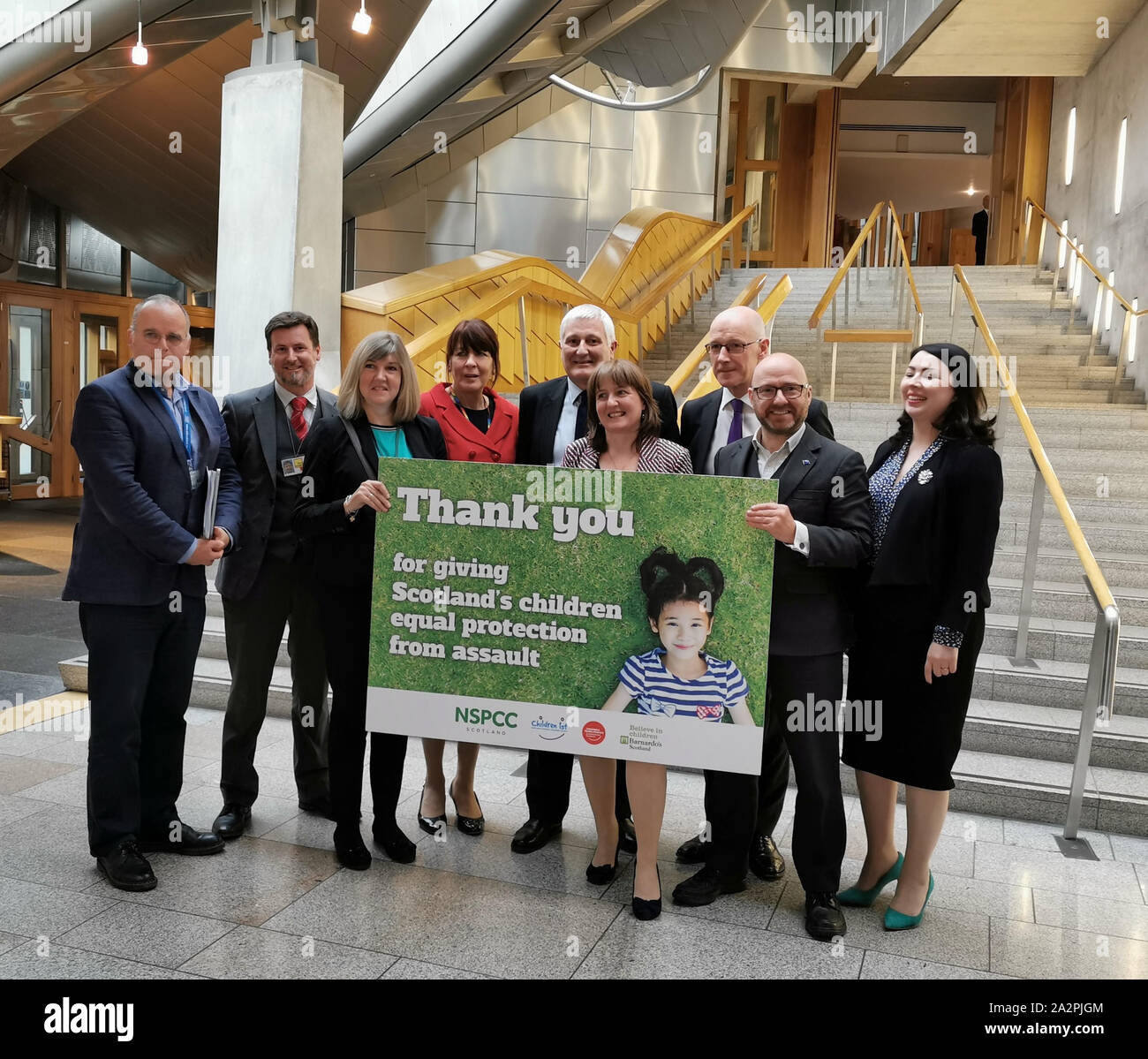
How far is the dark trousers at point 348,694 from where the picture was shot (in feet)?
10.6

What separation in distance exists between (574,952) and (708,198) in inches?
557

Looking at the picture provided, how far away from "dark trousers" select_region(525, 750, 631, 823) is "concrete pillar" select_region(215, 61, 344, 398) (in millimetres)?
3855

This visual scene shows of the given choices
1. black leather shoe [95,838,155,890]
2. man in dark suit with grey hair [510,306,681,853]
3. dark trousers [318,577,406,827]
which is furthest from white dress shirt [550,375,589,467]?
black leather shoe [95,838,155,890]

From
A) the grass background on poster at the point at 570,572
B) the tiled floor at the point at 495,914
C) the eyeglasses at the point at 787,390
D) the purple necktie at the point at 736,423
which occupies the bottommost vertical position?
the tiled floor at the point at 495,914

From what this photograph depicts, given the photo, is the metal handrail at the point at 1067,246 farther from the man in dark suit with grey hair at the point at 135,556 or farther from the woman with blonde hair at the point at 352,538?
the man in dark suit with grey hair at the point at 135,556

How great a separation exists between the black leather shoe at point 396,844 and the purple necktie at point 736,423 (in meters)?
1.72

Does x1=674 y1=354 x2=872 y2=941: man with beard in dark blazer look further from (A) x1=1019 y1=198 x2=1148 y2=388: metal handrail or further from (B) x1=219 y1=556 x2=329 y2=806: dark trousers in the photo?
Answer: (A) x1=1019 y1=198 x2=1148 y2=388: metal handrail

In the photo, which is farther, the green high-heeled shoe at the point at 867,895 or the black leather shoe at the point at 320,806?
the black leather shoe at the point at 320,806

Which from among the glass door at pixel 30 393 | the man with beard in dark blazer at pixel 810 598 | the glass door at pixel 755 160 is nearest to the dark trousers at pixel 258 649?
the man with beard in dark blazer at pixel 810 598

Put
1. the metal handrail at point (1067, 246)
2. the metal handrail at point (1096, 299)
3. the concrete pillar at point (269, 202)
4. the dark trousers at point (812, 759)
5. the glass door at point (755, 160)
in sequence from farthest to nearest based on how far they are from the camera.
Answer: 1. the glass door at point (755, 160)
2. the metal handrail at point (1067, 246)
3. the metal handrail at point (1096, 299)
4. the concrete pillar at point (269, 202)
5. the dark trousers at point (812, 759)

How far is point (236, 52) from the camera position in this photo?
30.5 feet

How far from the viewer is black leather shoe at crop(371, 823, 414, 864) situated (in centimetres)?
333

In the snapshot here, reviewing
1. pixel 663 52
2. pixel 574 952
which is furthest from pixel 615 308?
pixel 574 952

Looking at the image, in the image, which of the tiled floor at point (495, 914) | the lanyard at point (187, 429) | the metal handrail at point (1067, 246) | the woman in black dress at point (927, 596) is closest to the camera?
the tiled floor at point (495, 914)
